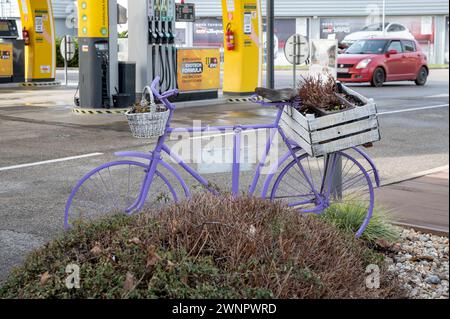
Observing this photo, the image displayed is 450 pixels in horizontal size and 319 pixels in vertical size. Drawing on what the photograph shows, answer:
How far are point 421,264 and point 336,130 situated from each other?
3.65 ft

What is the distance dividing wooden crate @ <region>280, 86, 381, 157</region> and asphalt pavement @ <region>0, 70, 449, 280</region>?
7.34 feet

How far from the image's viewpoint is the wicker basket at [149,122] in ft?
16.9

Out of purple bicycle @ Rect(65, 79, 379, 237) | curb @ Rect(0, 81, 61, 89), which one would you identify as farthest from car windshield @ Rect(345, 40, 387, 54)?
purple bicycle @ Rect(65, 79, 379, 237)

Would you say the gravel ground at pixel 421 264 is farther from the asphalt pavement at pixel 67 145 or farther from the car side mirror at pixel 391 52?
the car side mirror at pixel 391 52

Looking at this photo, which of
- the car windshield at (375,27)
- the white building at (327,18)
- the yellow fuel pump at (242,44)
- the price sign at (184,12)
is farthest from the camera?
the white building at (327,18)

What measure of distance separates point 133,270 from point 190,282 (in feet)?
0.93

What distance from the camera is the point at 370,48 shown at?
26.5 metres

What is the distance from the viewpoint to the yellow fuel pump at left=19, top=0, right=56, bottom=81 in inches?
999

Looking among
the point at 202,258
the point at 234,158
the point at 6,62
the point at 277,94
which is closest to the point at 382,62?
the point at 6,62

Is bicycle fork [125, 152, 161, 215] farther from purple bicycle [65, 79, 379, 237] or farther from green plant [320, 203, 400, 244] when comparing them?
green plant [320, 203, 400, 244]

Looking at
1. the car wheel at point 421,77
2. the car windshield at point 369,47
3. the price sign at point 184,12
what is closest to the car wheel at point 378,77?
the car windshield at point 369,47

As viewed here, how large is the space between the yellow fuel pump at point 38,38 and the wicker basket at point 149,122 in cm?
2109

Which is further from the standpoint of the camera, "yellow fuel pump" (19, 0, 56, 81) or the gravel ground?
"yellow fuel pump" (19, 0, 56, 81)

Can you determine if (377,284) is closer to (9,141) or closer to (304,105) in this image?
(304,105)
